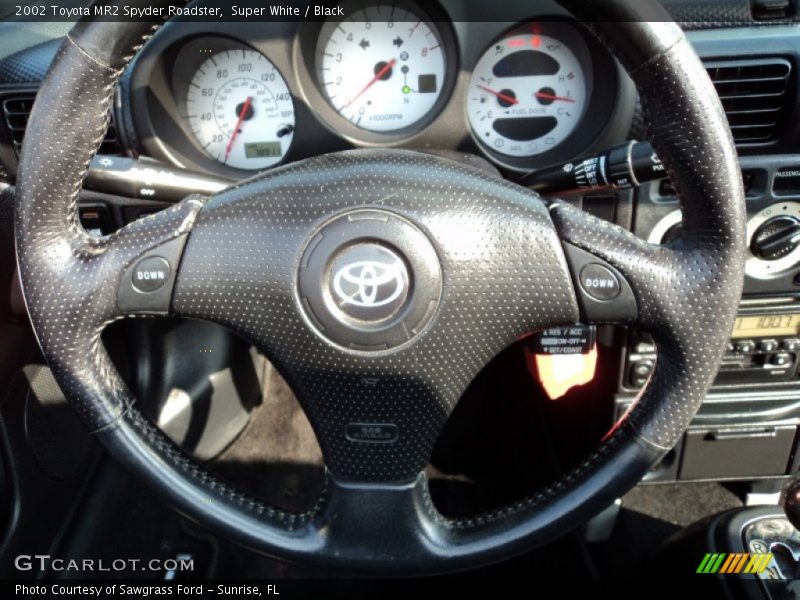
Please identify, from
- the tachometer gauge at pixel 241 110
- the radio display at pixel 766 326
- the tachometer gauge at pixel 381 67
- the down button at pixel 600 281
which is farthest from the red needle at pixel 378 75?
the radio display at pixel 766 326

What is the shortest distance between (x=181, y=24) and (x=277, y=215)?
63 cm

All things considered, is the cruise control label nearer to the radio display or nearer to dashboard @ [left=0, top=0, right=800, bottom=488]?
dashboard @ [left=0, top=0, right=800, bottom=488]

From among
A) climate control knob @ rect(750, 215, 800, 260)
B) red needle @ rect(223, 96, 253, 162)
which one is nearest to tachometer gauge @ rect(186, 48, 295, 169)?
red needle @ rect(223, 96, 253, 162)

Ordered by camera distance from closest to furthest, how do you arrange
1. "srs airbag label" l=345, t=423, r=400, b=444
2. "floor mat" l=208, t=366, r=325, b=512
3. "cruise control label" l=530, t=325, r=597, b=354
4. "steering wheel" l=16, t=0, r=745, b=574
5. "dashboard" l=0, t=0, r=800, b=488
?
1. "steering wheel" l=16, t=0, r=745, b=574
2. "srs airbag label" l=345, t=423, r=400, b=444
3. "cruise control label" l=530, t=325, r=597, b=354
4. "dashboard" l=0, t=0, r=800, b=488
5. "floor mat" l=208, t=366, r=325, b=512

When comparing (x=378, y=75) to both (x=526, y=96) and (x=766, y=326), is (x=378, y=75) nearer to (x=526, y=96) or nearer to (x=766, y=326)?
(x=526, y=96)

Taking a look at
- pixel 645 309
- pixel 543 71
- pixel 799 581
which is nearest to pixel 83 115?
pixel 645 309

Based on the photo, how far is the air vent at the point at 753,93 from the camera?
1.41m

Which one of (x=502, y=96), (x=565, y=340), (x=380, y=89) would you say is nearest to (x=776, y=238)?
(x=565, y=340)

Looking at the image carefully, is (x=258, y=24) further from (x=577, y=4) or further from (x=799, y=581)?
(x=799, y=581)

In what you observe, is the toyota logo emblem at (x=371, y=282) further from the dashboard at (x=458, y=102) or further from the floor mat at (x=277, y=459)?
the floor mat at (x=277, y=459)

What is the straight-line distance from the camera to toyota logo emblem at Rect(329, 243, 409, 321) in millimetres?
979

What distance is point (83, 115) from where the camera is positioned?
95 centimetres

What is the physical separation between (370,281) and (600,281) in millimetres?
297

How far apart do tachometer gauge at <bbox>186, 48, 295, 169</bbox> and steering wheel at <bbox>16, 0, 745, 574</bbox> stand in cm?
57
